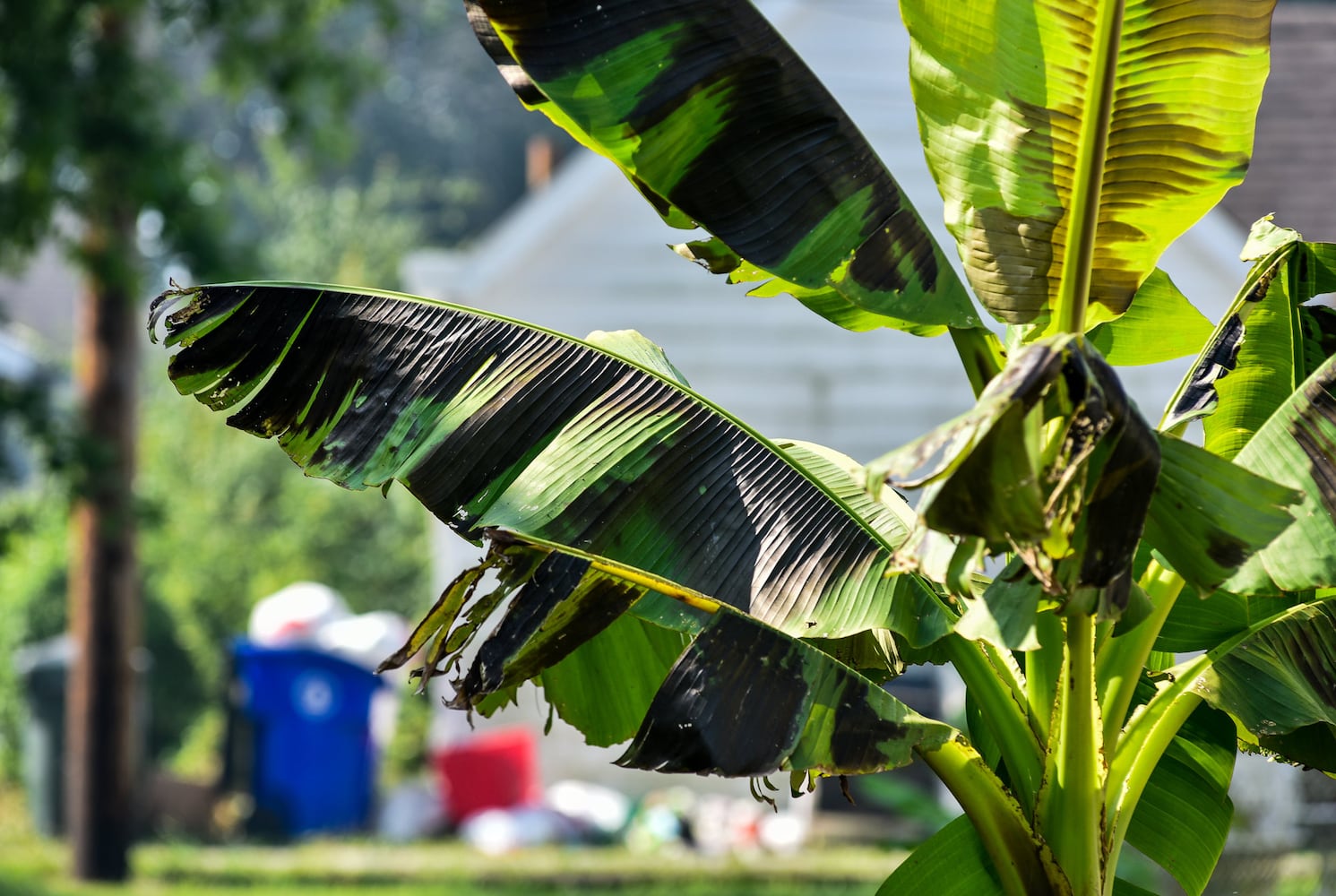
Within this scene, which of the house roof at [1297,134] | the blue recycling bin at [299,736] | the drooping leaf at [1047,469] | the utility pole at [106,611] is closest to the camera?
the drooping leaf at [1047,469]

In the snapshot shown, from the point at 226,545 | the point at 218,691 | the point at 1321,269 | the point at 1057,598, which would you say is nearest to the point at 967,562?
the point at 1057,598

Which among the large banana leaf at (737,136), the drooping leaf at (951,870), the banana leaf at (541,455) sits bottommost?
the drooping leaf at (951,870)

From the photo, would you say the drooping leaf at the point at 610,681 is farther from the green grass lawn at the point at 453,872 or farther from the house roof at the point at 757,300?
the house roof at the point at 757,300

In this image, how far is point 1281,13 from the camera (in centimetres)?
1039

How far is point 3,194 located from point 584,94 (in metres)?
7.04

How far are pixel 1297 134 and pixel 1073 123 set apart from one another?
23.8 ft

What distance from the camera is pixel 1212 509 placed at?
7.84ft

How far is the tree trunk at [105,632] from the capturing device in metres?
9.59

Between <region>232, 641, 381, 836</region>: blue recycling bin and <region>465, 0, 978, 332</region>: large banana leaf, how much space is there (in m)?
9.29

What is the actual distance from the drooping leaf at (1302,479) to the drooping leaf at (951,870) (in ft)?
2.62

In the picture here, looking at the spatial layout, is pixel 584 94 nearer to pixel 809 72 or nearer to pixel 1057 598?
pixel 809 72

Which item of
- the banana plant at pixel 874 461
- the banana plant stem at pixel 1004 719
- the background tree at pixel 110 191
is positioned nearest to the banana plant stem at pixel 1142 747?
the banana plant at pixel 874 461

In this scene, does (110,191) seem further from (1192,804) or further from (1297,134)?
(1192,804)

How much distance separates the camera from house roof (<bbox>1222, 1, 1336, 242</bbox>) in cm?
841
